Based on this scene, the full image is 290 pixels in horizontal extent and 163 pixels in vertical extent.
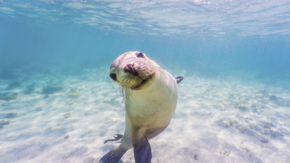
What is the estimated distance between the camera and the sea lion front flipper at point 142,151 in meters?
1.55

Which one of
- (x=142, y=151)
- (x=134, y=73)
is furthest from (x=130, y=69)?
(x=142, y=151)

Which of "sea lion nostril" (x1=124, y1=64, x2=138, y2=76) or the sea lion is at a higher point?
"sea lion nostril" (x1=124, y1=64, x2=138, y2=76)

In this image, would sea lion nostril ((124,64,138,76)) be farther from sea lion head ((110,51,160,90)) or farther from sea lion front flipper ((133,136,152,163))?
sea lion front flipper ((133,136,152,163))

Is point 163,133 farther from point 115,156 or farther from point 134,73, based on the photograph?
point 134,73

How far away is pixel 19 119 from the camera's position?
568 cm

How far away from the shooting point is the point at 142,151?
63.5 inches

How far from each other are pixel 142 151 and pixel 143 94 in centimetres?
79

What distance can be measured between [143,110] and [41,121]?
5.88 m

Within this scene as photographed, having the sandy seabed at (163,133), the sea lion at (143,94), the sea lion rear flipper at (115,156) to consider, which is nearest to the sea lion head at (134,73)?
the sea lion at (143,94)

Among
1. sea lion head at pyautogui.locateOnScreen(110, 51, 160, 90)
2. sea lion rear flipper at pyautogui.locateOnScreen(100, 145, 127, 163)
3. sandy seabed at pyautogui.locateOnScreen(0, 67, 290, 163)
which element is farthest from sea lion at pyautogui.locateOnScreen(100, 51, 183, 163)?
sandy seabed at pyautogui.locateOnScreen(0, 67, 290, 163)

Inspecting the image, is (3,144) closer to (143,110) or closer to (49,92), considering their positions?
(143,110)

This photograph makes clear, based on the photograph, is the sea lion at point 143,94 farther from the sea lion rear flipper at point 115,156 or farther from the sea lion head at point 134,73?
the sea lion rear flipper at point 115,156

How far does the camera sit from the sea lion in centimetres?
95

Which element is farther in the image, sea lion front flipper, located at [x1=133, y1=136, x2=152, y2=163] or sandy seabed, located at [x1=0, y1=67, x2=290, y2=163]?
sandy seabed, located at [x1=0, y1=67, x2=290, y2=163]
